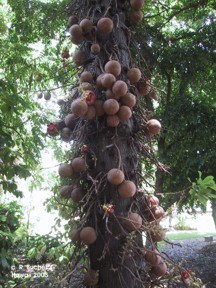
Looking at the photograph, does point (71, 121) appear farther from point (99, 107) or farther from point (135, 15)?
point (135, 15)

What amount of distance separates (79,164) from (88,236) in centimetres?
30

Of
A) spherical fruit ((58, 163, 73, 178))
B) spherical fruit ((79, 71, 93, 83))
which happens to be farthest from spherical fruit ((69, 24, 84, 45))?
spherical fruit ((58, 163, 73, 178))

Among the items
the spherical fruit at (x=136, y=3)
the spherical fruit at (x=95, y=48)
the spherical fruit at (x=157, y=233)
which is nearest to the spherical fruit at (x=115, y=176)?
the spherical fruit at (x=157, y=233)

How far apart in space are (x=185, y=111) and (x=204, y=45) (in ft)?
3.25

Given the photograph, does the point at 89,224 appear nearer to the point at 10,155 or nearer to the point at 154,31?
the point at 10,155

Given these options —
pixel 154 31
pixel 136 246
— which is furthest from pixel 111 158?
pixel 154 31

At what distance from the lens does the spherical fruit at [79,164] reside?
51.4 inches

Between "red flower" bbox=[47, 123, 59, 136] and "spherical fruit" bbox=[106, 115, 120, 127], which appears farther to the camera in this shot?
"red flower" bbox=[47, 123, 59, 136]

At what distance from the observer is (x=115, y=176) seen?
1.23m

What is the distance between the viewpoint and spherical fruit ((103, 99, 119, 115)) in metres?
1.30

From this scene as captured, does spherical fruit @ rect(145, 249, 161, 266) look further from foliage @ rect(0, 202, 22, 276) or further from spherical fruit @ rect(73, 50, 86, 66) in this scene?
foliage @ rect(0, 202, 22, 276)

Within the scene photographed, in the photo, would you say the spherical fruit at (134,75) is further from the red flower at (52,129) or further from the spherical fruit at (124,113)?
the red flower at (52,129)

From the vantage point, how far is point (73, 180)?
4.55 ft

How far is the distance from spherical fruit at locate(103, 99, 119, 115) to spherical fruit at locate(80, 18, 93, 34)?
440mm
